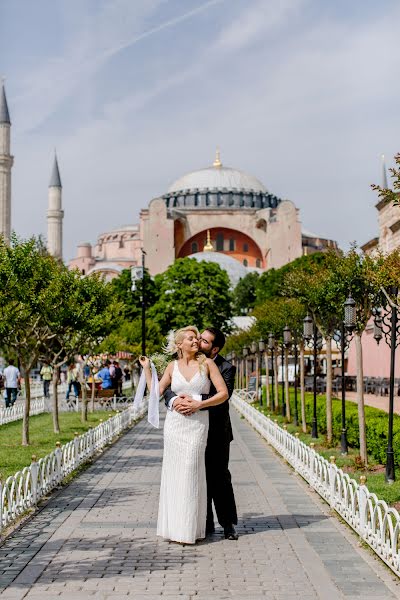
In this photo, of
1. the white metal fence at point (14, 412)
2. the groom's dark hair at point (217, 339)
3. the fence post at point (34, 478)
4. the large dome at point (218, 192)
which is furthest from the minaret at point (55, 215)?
the groom's dark hair at point (217, 339)

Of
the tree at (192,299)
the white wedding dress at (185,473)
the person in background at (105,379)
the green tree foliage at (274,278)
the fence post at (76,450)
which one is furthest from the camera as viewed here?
the green tree foliage at (274,278)

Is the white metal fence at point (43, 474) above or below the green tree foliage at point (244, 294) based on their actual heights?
below

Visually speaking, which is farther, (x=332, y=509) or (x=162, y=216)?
(x=162, y=216)

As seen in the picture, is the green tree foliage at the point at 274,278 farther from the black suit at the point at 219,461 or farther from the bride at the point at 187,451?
the bride at the point at 187,451

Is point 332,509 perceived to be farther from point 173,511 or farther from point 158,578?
point 158,578

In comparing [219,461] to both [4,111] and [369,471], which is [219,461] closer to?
[369,471]

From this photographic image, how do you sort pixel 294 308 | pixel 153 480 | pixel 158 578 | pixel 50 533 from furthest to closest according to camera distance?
pixel 294 308
pixel 153 480
pixel 50 533
pixel 158 578

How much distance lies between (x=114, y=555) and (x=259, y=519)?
2.02 m

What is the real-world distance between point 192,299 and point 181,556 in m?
45.3

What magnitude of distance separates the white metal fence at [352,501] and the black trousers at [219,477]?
107 centimetres

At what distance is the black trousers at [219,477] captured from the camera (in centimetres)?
730

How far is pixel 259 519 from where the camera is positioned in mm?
8188

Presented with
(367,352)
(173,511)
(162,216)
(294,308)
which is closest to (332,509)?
(173,511)

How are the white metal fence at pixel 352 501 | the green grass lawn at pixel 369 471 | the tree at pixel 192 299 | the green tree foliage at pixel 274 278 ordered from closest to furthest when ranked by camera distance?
1. the white metal fence at pixel 352 501
2. the green grass lawn at pixel 369 471
3. the tree at pixel 192 299
4. the green tree foliage at pixel 274 278
